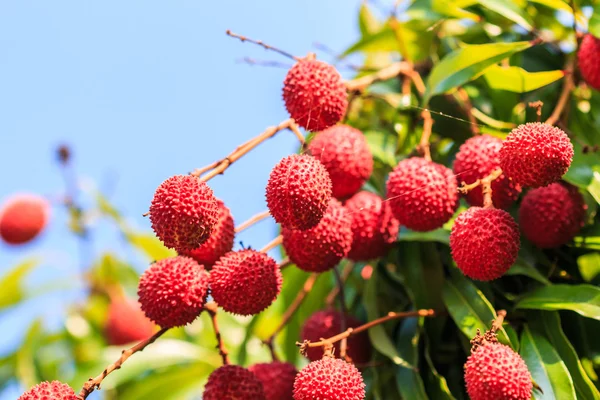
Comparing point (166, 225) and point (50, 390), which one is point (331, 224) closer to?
point (166, 225)

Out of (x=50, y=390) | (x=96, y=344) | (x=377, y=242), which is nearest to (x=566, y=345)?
(x=377, y=242)

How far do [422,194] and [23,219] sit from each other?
1972mm

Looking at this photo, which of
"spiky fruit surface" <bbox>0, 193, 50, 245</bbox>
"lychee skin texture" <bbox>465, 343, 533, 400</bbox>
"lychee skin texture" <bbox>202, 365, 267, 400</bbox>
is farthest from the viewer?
"spiky fruit surface" <bbox>0, 193, 50, 245</bbox>

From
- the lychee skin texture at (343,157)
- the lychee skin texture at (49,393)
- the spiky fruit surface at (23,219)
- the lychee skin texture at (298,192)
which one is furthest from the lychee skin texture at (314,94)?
the spiky fruit surface at (23,219)

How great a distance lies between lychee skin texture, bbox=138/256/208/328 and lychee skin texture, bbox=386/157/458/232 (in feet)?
1.19

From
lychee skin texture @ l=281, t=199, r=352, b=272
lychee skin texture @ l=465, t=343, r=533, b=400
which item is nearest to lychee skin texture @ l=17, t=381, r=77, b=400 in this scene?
lychee skin texture @ l=281, t=199, r=352, b=272

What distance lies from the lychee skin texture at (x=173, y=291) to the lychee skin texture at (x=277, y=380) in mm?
200

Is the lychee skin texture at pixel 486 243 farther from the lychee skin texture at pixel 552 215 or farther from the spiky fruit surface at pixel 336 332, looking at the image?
the spiky fruit surface at pixel 336 332

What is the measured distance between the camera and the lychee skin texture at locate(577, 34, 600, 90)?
144 centimetres

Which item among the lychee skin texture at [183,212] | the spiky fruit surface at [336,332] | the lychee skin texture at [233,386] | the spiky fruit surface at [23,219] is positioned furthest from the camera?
the spiky fruit surface at [23,219]

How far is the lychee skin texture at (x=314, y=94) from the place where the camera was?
132cm

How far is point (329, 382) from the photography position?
1.08 m

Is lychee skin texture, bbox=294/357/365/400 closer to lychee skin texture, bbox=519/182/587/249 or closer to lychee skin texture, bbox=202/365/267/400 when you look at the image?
lychee skin texture, bbox=202/365/267/400

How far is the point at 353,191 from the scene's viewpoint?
149cm
